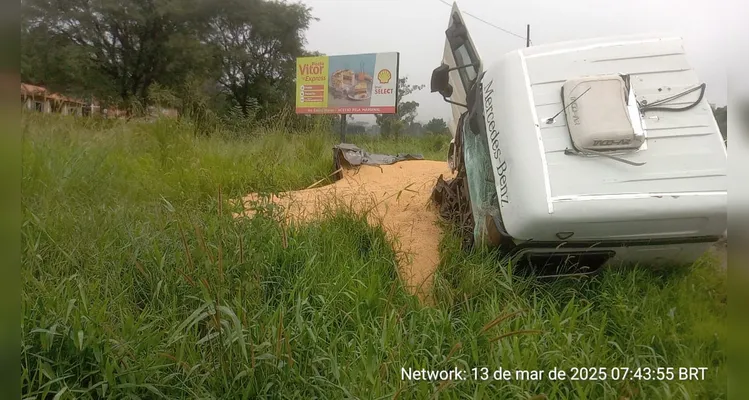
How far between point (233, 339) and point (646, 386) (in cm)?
123

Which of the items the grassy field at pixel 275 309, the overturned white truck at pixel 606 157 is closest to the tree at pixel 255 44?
the grassy field at pixel 275 309

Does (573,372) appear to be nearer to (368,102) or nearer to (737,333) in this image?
(737,333)

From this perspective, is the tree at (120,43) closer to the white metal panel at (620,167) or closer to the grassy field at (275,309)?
the grassy field at (275,309)

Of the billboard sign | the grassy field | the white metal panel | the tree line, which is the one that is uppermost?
the billboard sign

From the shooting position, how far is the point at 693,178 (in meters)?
1.49

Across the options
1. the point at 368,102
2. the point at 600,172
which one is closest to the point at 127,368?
the point at 600,172

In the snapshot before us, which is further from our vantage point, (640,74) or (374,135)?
(374,135)

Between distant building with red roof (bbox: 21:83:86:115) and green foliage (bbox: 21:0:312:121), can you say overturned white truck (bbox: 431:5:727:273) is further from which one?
distant building with red roof (bbox: 21:83:86:115)

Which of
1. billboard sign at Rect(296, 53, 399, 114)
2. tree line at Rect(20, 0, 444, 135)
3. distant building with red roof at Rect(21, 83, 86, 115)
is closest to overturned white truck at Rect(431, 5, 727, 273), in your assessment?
tree line at Rect(20, 0, 444, 135)

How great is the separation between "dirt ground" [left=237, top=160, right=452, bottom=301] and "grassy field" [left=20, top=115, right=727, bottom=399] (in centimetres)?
11

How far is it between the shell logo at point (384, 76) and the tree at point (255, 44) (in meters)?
3.96

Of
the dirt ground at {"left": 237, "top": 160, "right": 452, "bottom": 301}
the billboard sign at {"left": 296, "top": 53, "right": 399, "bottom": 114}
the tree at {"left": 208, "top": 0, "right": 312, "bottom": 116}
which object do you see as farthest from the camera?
the billboard sign at {"left": 296, "top": 53, "right": 399, "bottom": 114}

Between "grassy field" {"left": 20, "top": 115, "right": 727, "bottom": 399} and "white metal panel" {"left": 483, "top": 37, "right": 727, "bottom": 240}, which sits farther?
"white metal panel" {"left": 483, "top": 37, "right": 727, "bottom": 240}

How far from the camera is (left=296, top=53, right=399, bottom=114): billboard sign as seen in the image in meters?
7.17
